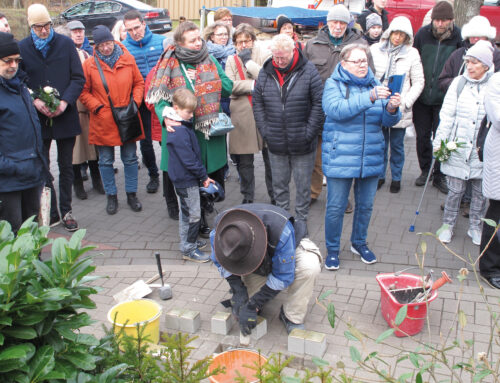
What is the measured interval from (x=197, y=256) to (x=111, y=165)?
5.96 ft

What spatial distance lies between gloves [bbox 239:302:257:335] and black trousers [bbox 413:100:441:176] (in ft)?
13.0

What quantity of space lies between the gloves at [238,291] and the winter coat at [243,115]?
2383mm

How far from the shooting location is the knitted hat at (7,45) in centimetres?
Result: 438

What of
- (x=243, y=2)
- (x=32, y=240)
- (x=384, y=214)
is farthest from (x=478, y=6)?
(x=243, y=2)

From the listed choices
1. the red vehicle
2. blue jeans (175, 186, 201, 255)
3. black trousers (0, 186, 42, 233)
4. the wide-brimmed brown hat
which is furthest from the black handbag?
the red vehicle

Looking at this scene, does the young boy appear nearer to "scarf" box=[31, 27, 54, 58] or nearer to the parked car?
"scarf" box=[31, 27, 54, 58]

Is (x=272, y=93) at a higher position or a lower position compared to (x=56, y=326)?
higher

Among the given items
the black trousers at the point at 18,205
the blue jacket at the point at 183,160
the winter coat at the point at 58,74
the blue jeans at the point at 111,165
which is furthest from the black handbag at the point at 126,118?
the black trousers at the point at 18,205

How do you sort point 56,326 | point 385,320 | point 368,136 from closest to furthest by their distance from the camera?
point 56,326, point 385,320, point 368,136

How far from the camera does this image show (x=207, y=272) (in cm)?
522

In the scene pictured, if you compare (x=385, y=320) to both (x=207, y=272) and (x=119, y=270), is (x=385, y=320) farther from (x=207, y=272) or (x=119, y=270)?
(x=119, y=270)

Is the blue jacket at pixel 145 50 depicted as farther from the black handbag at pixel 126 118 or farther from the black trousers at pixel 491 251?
the black trousers at pixel 491 251

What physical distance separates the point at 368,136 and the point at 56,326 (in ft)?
11.2

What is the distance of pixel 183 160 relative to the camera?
5.17 m
